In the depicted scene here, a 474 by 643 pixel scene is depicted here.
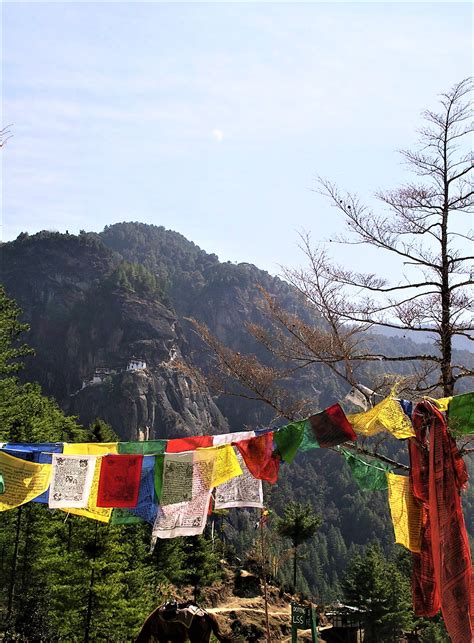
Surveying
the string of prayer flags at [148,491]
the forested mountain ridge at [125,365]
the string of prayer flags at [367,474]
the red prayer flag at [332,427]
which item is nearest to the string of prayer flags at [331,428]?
the red prayer flag at [332,427]

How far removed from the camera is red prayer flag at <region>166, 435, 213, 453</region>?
24.6ft

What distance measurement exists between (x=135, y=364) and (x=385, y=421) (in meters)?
107

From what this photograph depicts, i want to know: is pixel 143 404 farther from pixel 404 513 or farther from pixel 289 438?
pixel 289 438

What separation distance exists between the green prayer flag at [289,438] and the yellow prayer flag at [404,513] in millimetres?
1326

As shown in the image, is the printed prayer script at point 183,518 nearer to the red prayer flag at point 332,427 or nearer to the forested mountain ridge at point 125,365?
the red prayer flag at point 332,427

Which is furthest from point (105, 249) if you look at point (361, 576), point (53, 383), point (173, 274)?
point (361, 576)

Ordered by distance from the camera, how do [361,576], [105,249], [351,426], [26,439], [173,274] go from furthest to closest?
[173,274] → [105,249] → [361,576] → [26,439] → [351,426]

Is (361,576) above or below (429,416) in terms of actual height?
below

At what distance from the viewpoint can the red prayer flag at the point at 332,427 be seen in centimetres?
614

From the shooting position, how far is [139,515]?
8.03 meters

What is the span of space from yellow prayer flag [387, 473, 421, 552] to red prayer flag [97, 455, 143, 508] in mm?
3092

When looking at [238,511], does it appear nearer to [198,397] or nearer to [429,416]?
[198,397]

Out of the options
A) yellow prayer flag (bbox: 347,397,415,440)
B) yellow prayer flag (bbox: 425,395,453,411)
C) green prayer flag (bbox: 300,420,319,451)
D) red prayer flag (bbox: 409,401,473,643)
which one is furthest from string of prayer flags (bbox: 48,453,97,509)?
yellow prayer flag (bbox: 425,395,453,411)

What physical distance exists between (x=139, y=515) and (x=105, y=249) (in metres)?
133
